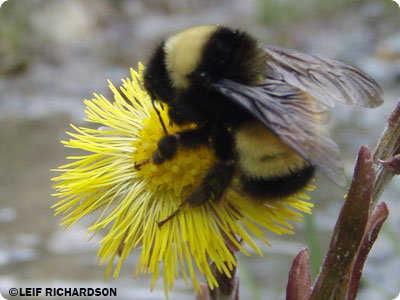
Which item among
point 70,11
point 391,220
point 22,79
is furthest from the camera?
point 70,11

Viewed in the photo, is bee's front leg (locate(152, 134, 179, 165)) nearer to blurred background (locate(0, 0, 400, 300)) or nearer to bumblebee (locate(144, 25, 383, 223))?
bumblebee (locate(144, 25, 383, 223))

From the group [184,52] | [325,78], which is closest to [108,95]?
[325,78]

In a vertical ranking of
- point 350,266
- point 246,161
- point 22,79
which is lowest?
point 350,266

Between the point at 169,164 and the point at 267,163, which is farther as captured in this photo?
the point at 169,164

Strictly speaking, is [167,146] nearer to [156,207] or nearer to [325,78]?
[156,207]

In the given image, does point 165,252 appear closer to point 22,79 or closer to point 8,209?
point 8,209

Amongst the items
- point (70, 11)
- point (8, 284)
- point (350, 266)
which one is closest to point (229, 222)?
point (350, 266)
